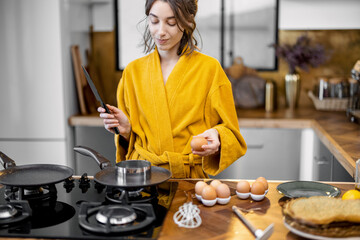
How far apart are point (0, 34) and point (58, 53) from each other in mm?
400

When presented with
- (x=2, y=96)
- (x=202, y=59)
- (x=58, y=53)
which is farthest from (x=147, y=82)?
(x=2, y=96)

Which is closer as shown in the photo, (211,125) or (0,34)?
Result: (211,125)

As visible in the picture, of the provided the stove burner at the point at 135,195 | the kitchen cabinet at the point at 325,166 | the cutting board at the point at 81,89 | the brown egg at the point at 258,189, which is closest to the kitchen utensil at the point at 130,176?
the stove burner at the point at 135,195

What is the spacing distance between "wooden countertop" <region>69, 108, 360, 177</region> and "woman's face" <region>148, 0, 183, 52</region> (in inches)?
39.9

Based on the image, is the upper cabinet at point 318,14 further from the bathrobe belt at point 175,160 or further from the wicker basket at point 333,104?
the bathrobe belt at point 175,160

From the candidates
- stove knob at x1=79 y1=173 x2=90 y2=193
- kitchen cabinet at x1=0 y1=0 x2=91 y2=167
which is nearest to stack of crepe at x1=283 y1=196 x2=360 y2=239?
stove knob at x1=79 y1=173 x2=90 y2=193

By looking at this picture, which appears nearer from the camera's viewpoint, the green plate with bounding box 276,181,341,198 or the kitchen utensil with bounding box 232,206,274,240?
the kitchen utensil with bounding box 232,206,274,240

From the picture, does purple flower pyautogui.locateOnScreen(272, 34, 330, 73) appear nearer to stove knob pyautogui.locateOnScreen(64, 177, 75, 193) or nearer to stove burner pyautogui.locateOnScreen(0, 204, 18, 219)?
stove knob pyautogui.locateOnScreen(64, 177, 75, 193)

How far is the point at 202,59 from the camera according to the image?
171 cm

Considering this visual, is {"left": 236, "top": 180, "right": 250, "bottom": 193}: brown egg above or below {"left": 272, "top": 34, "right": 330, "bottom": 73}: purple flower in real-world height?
below

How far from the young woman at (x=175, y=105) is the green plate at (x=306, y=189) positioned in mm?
260

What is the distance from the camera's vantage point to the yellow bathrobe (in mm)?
1647

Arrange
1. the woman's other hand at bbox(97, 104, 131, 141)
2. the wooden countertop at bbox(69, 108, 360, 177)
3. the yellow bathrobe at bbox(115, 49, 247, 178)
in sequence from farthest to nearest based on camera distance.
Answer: the wooden countertop at bbox(69, 108, 360, 177), the yellow bathrobe at bbox(115, 49, 247, 178), the woman's other hand at bbox(97, 104, 131, 141)

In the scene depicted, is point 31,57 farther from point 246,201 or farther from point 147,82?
point 246,201
